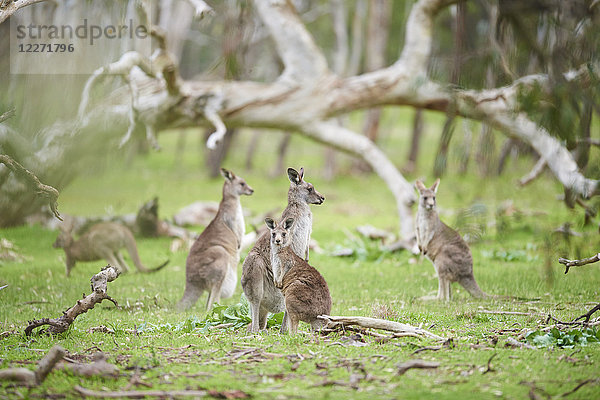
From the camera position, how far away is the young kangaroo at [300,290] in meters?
5.37

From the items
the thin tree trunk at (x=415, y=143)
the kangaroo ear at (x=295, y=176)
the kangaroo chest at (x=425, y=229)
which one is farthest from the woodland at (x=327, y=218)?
the thin tree trunk at (x=415, y=143)

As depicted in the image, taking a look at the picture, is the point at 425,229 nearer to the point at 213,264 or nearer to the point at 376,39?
the point at 213,264

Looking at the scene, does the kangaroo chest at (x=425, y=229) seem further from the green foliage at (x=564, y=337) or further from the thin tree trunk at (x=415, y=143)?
the thin tree trunk at (x=415, y=143)

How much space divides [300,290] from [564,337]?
1.98m

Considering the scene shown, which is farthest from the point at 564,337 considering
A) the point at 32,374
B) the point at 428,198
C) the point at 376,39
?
the point at 376,39

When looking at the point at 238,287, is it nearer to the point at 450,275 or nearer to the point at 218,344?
the point at 450,275

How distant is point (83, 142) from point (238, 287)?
12.0ft

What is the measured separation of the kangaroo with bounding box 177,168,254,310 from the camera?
24.1ft

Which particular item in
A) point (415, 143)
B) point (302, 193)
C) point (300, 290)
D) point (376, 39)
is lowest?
point (300, 290)

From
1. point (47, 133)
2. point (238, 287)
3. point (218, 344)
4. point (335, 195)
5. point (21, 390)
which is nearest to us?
point (21, 390)

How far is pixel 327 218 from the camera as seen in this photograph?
1469cm

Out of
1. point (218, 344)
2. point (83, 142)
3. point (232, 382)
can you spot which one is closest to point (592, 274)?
point (218, 344)

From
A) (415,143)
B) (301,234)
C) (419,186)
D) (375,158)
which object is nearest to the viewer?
(301,234)

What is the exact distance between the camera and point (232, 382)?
416cm
